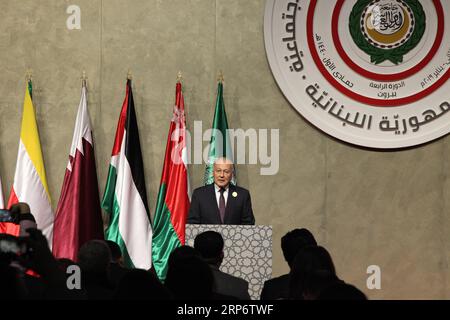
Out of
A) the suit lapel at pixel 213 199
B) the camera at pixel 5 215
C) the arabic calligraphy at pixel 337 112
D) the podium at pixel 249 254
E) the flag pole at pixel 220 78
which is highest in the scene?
the flag pole at pixel 220 78

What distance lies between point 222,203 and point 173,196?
835mm

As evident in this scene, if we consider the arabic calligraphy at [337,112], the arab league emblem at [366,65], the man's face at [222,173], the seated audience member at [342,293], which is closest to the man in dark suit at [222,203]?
the man's face at [222,173]

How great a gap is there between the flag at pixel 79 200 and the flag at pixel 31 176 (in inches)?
4.4

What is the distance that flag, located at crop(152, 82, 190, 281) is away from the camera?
7395mm

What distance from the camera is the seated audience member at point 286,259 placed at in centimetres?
436

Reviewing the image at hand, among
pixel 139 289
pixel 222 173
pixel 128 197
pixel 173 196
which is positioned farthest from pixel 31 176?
pixel 139 289

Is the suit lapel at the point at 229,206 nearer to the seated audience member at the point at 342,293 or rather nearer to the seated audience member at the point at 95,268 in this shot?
the seated audience member at the point at 95,268

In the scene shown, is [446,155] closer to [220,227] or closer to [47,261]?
[220,227]

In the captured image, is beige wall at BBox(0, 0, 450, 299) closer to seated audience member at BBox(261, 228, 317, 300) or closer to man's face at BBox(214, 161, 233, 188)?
man's face at BBox(214, 161, 233, 188)

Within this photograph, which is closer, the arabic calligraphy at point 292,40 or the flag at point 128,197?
the flag at point 128,197

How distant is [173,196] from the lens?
24.6 ft

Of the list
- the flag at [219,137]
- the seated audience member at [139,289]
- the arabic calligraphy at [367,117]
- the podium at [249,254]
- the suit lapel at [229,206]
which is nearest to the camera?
the seated audience member at [139,289]

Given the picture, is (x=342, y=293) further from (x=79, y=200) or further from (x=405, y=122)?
(x=405, y=122)
